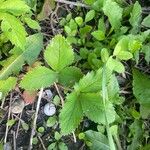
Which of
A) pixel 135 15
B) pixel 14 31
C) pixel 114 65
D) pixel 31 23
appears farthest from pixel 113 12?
pixel 14 31

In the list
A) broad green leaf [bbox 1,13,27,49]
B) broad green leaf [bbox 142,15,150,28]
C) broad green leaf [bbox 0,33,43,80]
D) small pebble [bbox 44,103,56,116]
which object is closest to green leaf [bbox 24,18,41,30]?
broad green leaf [bbox 0,33,43,80]

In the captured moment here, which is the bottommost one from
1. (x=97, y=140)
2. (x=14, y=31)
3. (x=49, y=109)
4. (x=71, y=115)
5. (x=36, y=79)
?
(x=97, y=140)

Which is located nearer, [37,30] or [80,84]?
[80,84]

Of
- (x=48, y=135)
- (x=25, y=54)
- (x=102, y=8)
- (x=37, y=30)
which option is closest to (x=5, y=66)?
(x=25, y=54)

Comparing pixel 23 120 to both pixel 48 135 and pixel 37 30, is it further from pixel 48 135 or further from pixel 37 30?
pixel 37 30

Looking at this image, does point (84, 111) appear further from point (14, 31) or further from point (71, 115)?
point (14, 31)

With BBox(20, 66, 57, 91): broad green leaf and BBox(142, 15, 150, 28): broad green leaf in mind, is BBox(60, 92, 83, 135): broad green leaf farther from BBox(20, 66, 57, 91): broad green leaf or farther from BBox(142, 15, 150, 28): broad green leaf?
BBox(142, 15, 150, 28): broad green leaf
